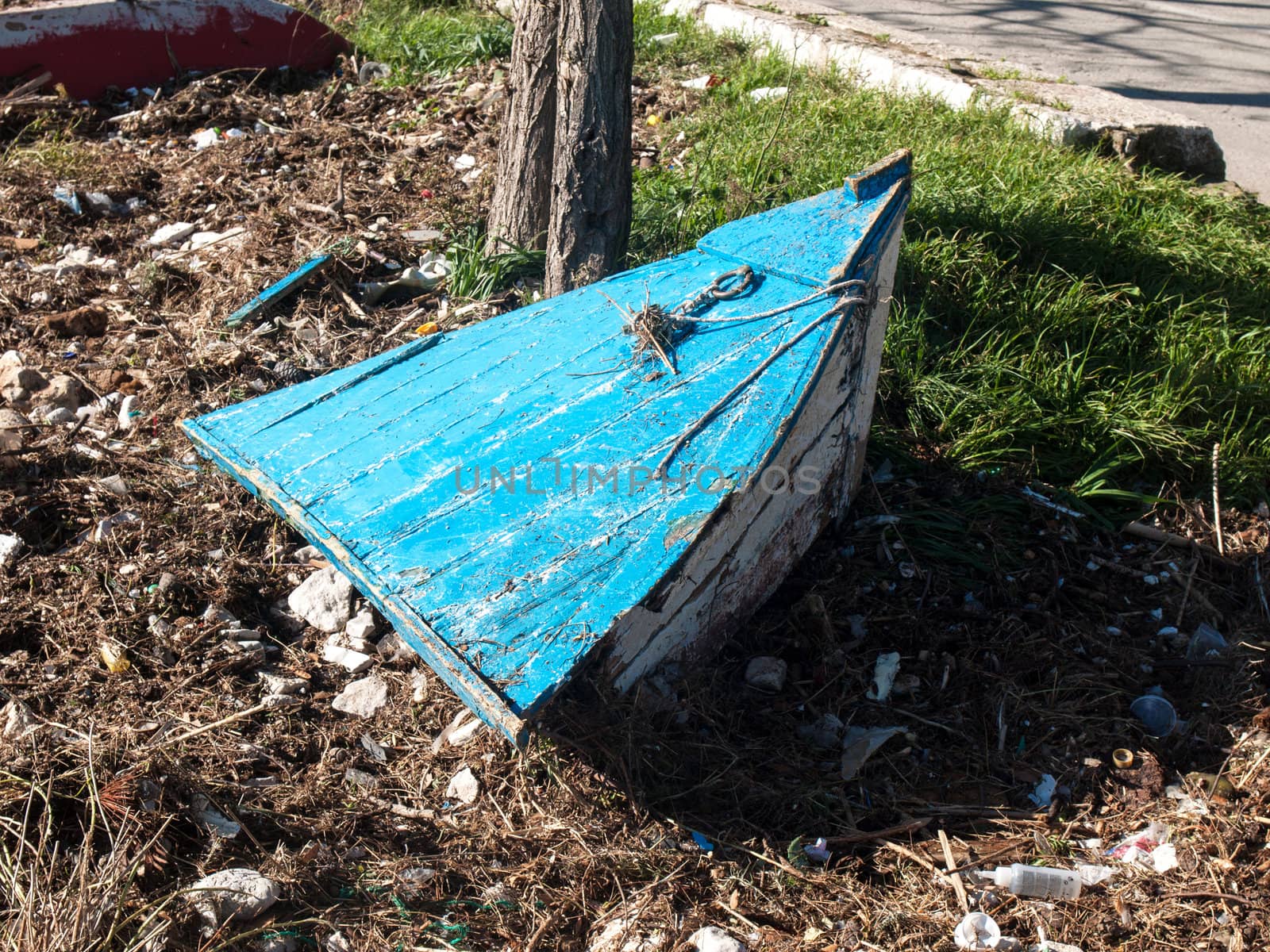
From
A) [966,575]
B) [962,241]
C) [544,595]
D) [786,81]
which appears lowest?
[966,575]

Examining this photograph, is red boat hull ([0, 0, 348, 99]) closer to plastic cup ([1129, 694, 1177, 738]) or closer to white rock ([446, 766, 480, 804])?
white rock ([446, 766, 480, 804])

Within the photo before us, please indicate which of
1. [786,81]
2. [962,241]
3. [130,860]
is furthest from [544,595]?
[786,81]

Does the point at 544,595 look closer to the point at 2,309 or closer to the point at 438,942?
the point at 438,942

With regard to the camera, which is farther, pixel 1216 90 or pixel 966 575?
pixel 1216 90

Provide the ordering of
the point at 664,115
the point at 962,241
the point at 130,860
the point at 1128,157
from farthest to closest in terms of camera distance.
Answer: the point at 664,115
the point at 1128,157
the point at 962,241
the point at 130,860

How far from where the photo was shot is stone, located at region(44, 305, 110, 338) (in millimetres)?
3641

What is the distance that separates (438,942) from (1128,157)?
452 centimetres

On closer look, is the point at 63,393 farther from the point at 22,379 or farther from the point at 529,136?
the point at 529,136

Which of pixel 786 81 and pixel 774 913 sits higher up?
pixel 786 81

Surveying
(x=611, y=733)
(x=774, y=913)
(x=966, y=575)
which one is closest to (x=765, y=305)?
(x=966, y=575)

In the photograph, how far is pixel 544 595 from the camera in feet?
6.56

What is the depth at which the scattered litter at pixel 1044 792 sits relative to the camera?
2301 millimetres

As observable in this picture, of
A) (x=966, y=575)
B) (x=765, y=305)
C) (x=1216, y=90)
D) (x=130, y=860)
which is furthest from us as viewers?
(x=1216, y=90)

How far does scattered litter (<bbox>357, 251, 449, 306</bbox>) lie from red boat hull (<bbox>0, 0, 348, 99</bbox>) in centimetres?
271
